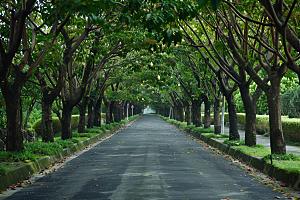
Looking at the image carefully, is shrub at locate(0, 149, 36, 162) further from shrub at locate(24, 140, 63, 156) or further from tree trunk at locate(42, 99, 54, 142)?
tree trunk at locate(42, 99, 54, 142)

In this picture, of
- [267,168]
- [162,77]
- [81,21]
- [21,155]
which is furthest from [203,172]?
[162,77]

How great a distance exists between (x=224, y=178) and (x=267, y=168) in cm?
173

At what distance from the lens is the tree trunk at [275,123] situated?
1153cm

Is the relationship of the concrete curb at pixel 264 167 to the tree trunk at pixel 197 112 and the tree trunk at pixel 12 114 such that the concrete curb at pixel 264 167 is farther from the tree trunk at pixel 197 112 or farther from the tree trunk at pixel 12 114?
the tree trunk at pixel 197 112

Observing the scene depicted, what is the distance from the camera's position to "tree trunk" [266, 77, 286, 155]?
1153cm

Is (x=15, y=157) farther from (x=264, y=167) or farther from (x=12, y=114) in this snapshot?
(x=264, y=167)

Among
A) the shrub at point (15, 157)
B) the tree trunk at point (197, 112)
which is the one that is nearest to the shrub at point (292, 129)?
the tree trunk at point (197, 112)

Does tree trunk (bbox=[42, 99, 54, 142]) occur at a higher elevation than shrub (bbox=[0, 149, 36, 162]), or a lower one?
higher

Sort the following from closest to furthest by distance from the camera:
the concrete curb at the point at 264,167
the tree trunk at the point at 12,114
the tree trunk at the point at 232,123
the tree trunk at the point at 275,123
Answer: the concrete curb at the point at 264,167, the tree trunk at the point at 12,114, the tree trunk at the point at 275,123, the tree trunk at the point at 232,123

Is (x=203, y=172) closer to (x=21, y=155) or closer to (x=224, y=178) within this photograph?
(x=224, y=178)

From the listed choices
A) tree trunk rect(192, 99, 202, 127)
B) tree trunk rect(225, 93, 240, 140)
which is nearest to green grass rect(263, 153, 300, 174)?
tree trunk rect(225, 93, 240, 140)

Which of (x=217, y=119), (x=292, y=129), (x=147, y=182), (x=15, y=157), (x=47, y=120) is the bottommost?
(x=147, y=182)

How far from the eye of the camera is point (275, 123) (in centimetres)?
1165

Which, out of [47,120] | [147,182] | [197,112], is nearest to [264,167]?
[147,182]
